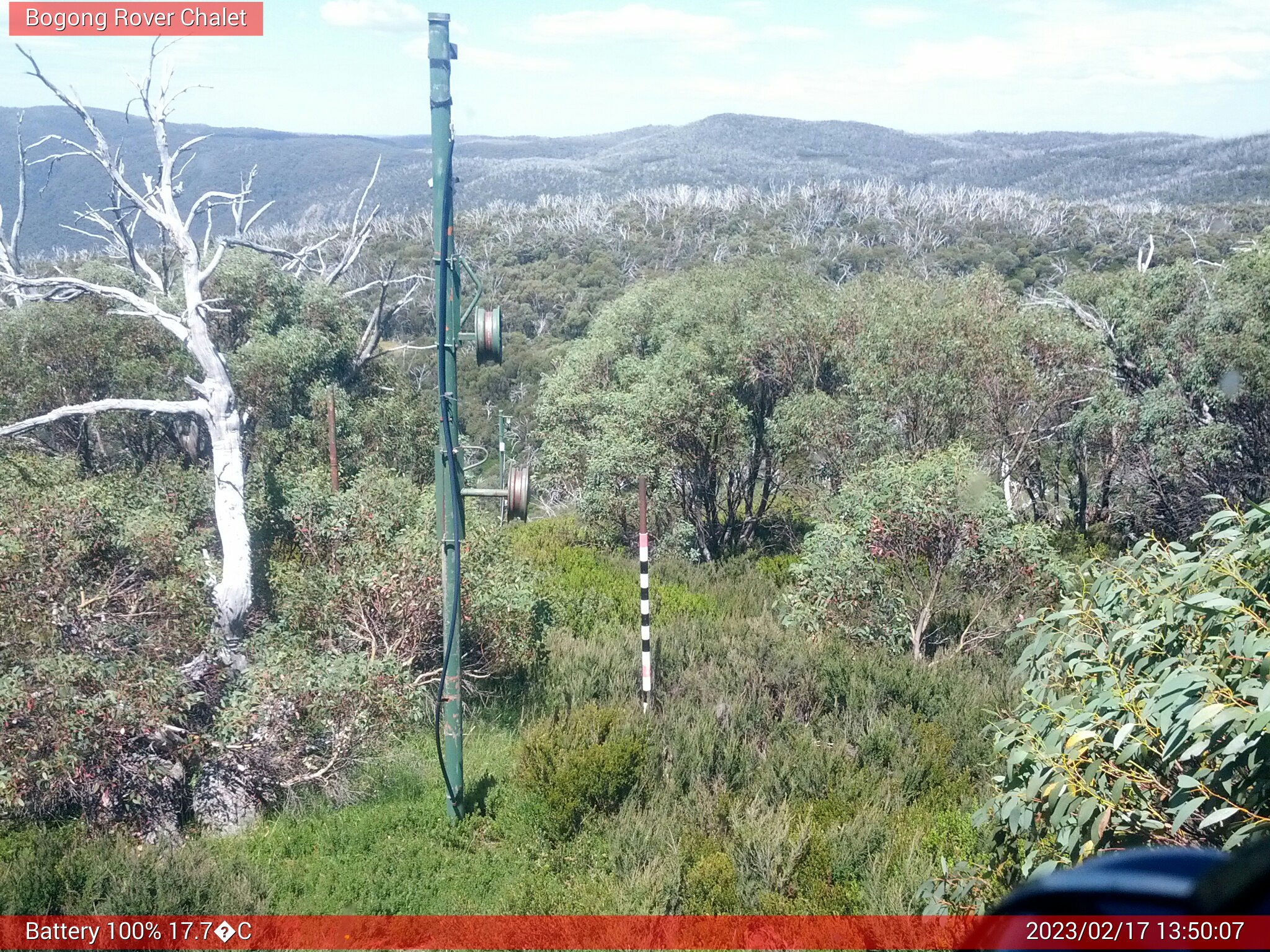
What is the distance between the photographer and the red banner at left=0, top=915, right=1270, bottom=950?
522cm

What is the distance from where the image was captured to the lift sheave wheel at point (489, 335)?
612 cm

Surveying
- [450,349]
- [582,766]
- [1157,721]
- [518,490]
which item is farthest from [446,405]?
[1157,721]

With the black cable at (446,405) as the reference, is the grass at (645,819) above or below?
below

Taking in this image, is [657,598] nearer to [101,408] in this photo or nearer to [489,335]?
[101,408]

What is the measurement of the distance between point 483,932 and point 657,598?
8.44 m

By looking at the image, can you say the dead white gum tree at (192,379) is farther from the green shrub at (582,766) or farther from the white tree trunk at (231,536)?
the green shrub at (582,766)

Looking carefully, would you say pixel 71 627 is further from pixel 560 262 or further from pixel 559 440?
pixel 560 262

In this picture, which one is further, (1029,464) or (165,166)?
(1029,464)

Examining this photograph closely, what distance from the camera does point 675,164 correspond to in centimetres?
14550

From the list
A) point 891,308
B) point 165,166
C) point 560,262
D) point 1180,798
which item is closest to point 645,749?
point 1180,798

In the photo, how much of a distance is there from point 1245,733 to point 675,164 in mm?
150500

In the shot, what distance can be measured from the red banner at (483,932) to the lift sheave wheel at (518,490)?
7.86ft

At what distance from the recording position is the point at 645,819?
686cm

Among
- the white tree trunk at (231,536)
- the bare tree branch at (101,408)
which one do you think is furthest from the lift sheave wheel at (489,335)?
the bare tree branch at (101,408)
